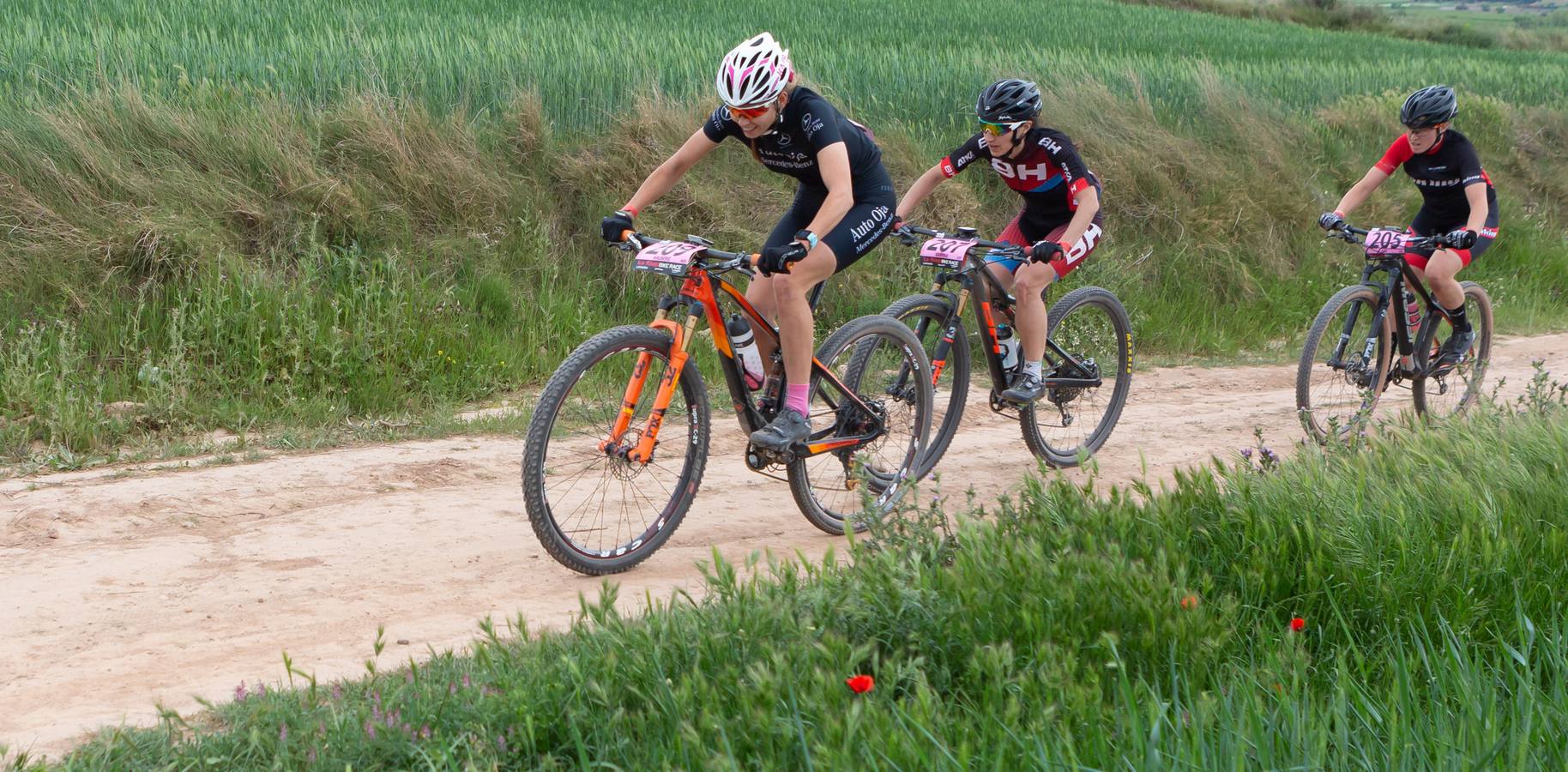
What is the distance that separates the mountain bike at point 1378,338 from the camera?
26.3 ft

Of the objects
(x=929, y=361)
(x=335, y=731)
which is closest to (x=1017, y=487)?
(x=929, y=361)

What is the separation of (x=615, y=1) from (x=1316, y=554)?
1747 centimetres

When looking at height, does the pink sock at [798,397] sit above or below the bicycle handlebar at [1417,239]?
below

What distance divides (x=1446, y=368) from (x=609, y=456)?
617cm

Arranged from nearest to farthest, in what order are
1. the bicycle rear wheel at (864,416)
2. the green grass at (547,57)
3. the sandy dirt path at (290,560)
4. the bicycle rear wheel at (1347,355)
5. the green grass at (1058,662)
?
the green grass at (1058,662), the sandy dirt path at (290,560), the bicycle rear wheel at (864,416), the bicycle rear wheel at (1347,355), the green grass at (547,57)

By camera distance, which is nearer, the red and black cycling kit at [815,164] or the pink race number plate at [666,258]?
the pink race number plate at [666,258]

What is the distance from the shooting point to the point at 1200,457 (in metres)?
7.36

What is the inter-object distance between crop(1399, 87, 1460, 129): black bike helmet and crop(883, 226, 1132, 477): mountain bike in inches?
89.4

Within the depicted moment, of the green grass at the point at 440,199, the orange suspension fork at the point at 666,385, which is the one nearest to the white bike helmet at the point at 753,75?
the orange suspension fork at the point at 666,385

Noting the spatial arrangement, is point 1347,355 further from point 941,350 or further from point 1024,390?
point 941,350

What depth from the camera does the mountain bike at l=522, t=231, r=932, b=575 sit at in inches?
197

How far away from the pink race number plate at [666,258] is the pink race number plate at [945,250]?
179 centimetres

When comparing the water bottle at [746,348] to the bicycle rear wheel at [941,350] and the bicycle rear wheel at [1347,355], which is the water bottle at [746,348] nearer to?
the bicycle rear wheel at [941,350]

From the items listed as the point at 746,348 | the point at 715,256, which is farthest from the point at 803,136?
the point at 746,348
